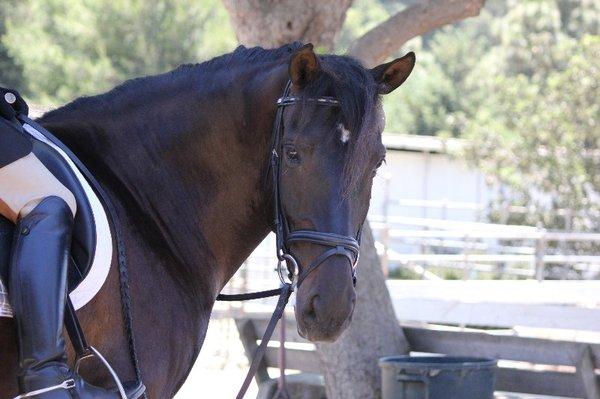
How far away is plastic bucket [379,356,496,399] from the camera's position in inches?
242

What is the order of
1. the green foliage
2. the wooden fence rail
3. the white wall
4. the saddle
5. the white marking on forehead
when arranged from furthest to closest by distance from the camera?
the green foliage → the white wall → the wooden fence rail → the white marking on forehead → the saddle

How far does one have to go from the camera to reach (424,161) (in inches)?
1130

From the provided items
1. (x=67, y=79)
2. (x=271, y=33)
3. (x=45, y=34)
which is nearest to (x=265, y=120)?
(x=271, y=33)

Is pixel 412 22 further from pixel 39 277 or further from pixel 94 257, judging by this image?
pixel 39 277

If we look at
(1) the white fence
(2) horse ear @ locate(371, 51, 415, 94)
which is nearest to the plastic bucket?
(2) horse ear @ locate(371, 51, 415, 94)

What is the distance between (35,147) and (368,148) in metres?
1.06

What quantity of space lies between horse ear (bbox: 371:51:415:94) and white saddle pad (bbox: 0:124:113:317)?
108 cm

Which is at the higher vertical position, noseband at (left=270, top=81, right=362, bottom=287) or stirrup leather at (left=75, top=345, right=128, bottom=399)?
noseband at (left=270, top=81, right=362, bottom=287)

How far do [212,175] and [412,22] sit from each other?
16.5 ft

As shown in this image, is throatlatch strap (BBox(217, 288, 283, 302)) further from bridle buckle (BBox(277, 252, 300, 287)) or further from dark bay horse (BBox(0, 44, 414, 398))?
bridle buckle (BBox(277, 252, 300, 287))

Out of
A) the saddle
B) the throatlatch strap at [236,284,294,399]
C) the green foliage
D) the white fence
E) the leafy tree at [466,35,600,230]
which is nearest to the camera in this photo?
the saddle

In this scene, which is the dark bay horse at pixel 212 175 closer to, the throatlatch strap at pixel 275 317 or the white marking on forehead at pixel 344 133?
the white marking on forehead at pixel 344 133

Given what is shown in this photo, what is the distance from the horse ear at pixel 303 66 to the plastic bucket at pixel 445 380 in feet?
10.9

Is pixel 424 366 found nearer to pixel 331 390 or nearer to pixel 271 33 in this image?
pixel 331 390
